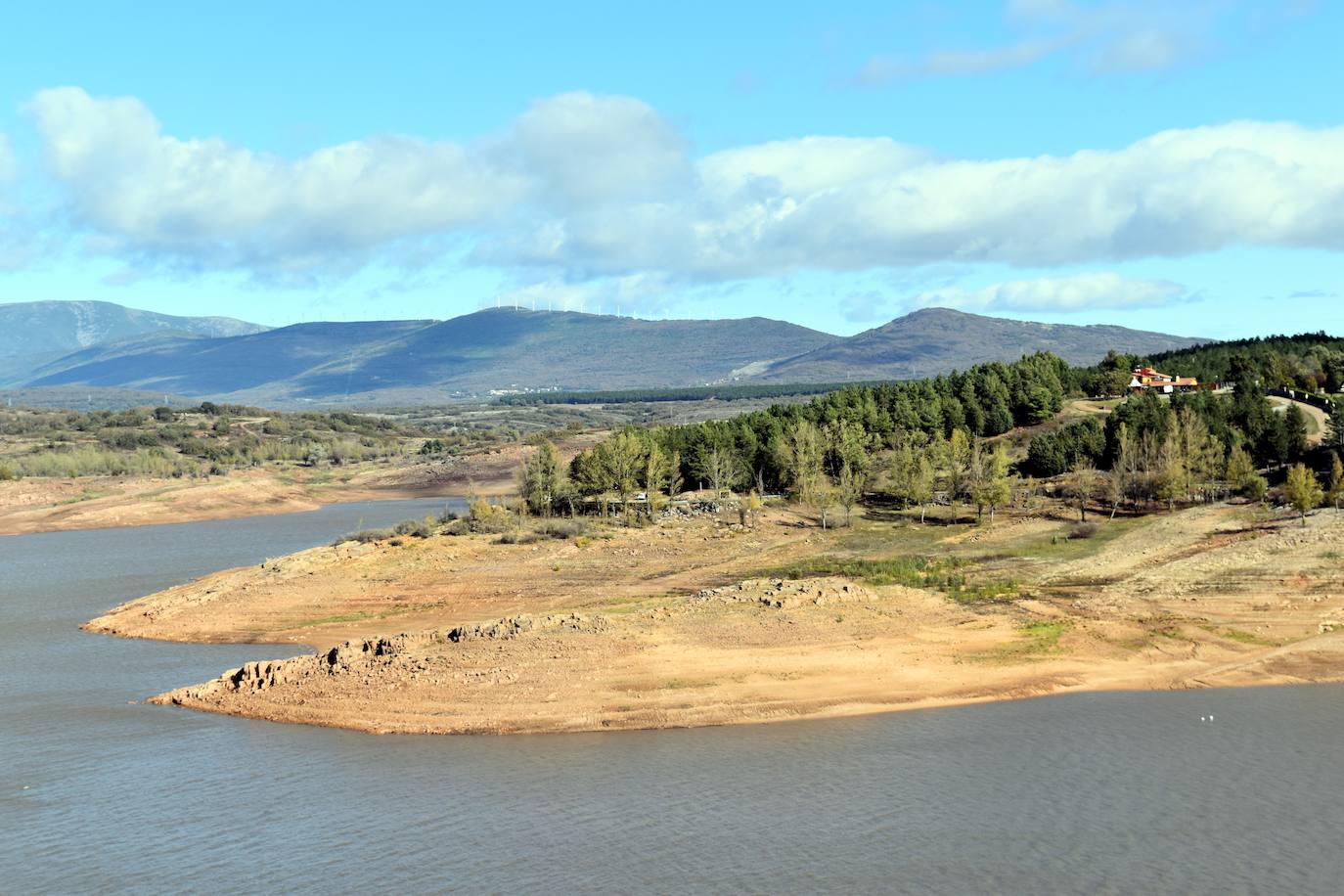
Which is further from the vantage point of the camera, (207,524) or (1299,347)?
(1299,347)

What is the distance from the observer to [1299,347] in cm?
14838

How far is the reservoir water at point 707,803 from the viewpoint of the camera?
24875mm

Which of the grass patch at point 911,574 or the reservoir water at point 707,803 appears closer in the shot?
the reservoir water at point 707,803

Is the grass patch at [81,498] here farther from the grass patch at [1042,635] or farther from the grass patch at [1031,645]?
the grass patch at [1031,645]

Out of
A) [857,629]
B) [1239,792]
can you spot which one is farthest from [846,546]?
[1239,792]

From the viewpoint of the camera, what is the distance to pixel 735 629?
45.4 metres

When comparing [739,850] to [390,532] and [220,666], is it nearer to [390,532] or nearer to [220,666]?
[220,666]

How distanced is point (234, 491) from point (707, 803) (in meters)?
117

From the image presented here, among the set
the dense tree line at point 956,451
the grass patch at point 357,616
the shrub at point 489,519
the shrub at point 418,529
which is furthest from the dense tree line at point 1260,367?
the grass patch at point 357,616

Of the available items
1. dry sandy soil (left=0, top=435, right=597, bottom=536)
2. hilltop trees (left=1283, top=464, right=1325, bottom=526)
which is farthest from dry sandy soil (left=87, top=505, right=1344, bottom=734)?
dry sandy soil (left=0, top=435, right=597, bottom=536)

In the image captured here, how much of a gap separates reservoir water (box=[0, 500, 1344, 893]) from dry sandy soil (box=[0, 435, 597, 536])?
66.7 metres

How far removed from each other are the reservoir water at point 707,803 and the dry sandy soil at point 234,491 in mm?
66695

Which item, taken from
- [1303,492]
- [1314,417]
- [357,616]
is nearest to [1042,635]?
[357,616]

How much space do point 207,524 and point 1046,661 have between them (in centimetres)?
9486
